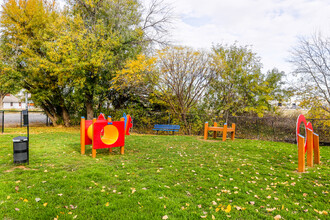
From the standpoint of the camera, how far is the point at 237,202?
149 inches

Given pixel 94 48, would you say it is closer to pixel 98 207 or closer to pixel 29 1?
pixel 29 1

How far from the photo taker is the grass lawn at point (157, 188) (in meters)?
3.38

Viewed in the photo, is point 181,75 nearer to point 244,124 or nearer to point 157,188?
point 244,124

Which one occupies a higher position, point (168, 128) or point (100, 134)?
point (100, 134)

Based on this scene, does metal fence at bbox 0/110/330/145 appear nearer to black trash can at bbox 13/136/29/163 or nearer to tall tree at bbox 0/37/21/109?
tall tree at bbox 0/37/21/109

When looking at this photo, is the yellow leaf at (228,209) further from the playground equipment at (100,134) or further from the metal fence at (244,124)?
the metal fence at (244,124)

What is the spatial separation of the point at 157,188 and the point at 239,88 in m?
13.1

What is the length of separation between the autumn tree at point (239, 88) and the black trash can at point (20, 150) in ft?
40.2

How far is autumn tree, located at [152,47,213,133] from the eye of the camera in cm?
1300

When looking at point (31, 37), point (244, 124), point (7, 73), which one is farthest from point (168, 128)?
point (31, 37)

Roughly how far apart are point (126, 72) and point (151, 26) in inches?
193

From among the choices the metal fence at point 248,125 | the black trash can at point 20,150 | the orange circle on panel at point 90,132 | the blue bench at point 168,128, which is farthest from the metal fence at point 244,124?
the black trash can at point 20,150

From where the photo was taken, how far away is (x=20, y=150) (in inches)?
210

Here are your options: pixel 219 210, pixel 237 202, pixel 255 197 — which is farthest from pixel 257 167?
pixel 219 210
